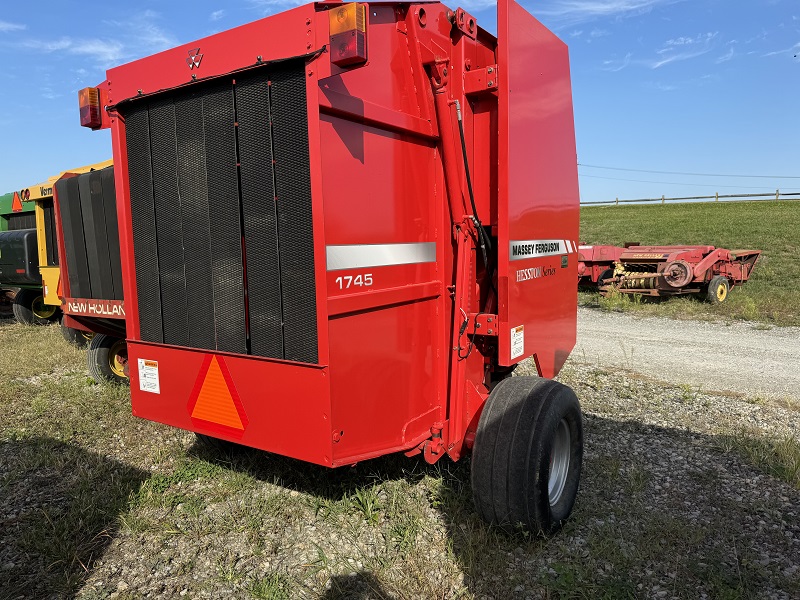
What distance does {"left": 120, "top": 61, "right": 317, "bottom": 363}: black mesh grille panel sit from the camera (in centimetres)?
243

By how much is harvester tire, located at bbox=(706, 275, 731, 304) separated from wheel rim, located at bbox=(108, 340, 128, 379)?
31.5 ft

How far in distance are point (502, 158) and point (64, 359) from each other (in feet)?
20.8

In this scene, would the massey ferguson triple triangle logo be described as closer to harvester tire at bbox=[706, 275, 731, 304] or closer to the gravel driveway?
the gravel driveway

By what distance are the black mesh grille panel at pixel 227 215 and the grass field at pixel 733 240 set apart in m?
8.96

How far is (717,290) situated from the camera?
33.6ft

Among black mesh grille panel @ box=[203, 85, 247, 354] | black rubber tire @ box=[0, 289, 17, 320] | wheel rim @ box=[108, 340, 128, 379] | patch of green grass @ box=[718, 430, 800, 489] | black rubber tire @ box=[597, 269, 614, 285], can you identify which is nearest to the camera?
black mesh grille panel @ box=[203, 85, 247, 354]

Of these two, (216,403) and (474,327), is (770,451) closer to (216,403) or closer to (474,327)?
(474,327)

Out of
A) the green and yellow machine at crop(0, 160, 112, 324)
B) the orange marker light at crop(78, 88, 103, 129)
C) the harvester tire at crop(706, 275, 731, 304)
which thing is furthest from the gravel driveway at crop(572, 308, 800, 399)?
the green and yellow machine at crop(0, 160, 112, 324)

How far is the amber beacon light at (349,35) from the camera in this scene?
2.11m

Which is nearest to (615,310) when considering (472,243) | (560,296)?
(560,296)

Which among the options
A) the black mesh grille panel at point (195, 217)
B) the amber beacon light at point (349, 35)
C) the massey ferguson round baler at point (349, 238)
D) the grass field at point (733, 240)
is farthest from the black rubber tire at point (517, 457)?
the grass field at point (733, 240)

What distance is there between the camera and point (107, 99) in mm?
3051

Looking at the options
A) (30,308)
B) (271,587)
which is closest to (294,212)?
(271,587)

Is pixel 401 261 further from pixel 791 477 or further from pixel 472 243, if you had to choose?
pixel 791 477
